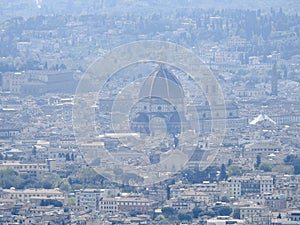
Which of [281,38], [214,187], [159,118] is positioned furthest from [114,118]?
[281,38]

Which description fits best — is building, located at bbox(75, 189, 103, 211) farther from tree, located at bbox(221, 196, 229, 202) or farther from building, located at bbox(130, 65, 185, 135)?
building, located at bbox(130, 65, 185, 135)

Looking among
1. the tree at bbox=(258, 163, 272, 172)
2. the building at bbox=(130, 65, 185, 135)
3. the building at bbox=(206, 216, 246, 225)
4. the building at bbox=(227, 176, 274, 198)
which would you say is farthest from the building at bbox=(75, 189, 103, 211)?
the building at bbox=(130, 65, 185, 135)

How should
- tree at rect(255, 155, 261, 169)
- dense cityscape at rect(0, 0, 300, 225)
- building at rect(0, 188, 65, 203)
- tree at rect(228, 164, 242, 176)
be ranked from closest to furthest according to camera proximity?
1. dense cityscape at rect(0, 0, 300, 225)
2. building at rect(0, 188, 65, 203)
3. tree at rect(228, 164, 242, 176)
4. tree at rect(255, 155, 261, 169)

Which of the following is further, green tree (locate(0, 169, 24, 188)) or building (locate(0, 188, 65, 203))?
green tree (locate(0, 169, 24, 188))

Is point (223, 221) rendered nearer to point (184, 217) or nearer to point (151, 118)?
point (184, 217)

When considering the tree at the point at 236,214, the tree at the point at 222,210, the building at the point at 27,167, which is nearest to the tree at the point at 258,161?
the building at the point at 27,167

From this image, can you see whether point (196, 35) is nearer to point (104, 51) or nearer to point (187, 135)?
point (104, 51)

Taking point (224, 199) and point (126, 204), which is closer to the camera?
point (126, 204)

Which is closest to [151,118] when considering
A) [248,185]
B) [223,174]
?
[223,174]

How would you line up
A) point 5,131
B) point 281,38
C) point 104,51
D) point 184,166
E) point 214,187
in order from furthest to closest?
point 281,38
point 104,51
point 5,131
point 184,166
point 214,187
